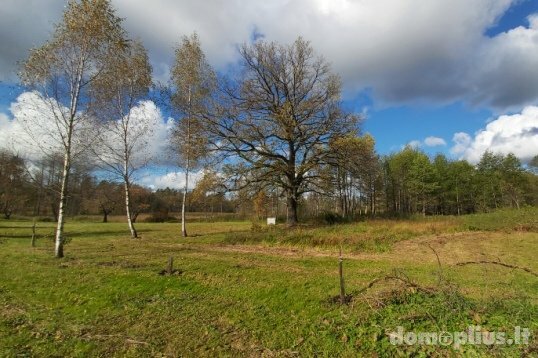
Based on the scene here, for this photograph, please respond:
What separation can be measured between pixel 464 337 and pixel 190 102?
2492 centimetres

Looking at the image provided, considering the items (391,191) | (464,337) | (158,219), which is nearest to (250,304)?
(464,337)

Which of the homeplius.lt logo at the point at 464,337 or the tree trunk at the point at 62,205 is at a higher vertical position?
the tree trunk at the point at 62,205

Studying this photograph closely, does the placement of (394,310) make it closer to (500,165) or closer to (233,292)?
(233,292)

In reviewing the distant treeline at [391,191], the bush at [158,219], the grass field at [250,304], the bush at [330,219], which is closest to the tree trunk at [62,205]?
the grass field at [250,304]

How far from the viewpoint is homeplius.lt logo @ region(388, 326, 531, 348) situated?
15.6 feet

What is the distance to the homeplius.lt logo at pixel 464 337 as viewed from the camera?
15.6 feet

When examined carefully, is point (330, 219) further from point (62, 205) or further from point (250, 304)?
point (250, 304)

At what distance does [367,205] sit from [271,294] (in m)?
65.0

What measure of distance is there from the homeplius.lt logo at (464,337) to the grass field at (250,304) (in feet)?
0.34

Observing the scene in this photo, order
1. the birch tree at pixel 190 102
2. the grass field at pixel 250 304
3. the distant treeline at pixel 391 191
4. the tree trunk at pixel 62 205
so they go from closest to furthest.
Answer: the grass field at pixel 250 304
the tree trunk at pixel 62 205
the birch tree at pixel 190 102
the distant treeline at pixel 391 191

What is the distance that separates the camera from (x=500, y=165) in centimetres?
6744

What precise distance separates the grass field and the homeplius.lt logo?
10cm

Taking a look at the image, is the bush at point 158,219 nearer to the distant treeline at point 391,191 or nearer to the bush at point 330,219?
the distant treeline at point 391,191

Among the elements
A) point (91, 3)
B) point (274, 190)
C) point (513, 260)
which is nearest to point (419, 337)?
point (513, 260)
